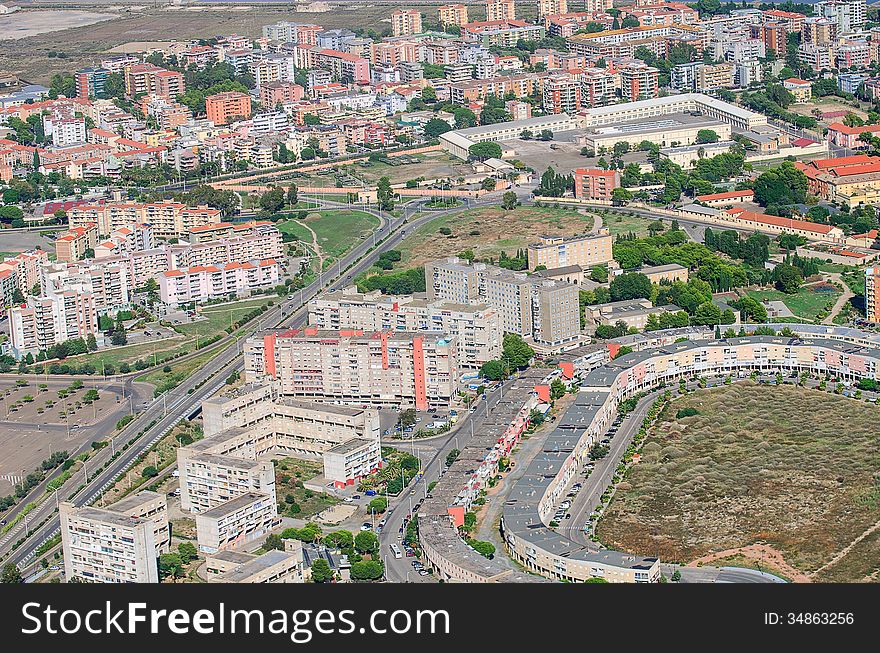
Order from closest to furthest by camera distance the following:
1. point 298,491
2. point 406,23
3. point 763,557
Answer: point 763,557 → point 298,491 → point 406,23

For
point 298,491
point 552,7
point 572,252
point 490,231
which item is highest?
point 552,7

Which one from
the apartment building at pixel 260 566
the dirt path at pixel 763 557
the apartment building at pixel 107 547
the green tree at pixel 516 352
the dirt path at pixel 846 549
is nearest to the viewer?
the apartment building at pixel 260 566

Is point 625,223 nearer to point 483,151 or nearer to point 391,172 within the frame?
point 483,151

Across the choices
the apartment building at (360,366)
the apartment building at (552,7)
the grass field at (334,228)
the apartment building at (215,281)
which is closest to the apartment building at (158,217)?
the grass field at (334,228)

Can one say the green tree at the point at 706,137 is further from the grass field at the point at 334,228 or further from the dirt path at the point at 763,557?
the dirt path at the point at 763,557

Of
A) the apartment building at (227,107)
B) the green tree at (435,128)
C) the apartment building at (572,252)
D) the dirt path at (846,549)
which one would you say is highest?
the apartment building at (227,107)

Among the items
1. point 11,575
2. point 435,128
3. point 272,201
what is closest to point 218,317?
point 272,201

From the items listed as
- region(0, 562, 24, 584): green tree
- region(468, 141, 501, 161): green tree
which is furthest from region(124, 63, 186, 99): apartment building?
region(0, 562, 24, 584): green tree

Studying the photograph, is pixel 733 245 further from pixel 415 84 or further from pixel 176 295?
pixel 415 84
